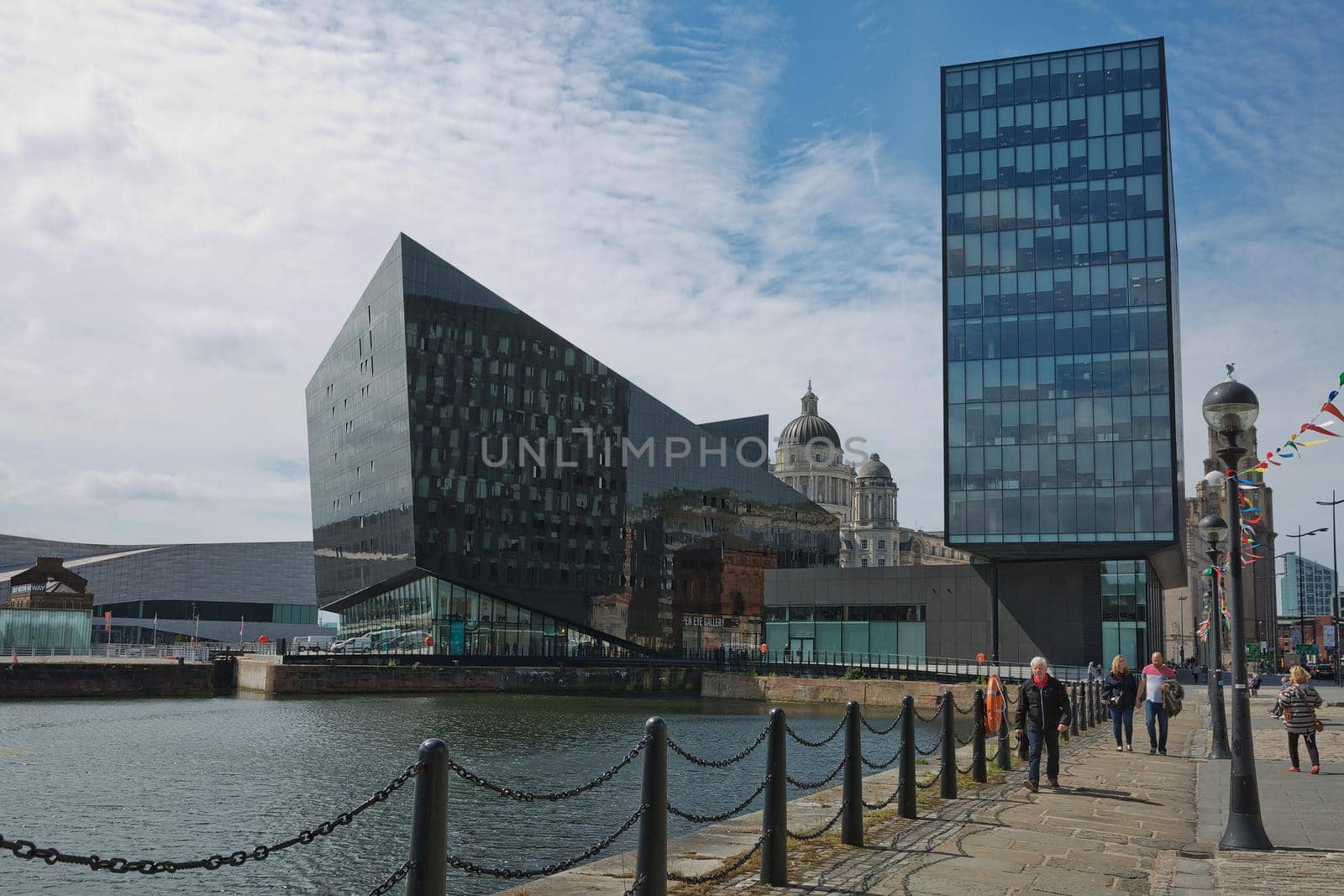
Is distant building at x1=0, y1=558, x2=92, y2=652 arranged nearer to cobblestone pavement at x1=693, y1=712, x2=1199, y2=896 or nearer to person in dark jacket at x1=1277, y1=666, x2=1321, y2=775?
cobblestone pavement at x1=693, y1=712, x2=1199, y2=896

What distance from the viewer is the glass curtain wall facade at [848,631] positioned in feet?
245

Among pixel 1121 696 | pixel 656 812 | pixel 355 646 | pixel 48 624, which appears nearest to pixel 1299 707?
pixel 1121 696

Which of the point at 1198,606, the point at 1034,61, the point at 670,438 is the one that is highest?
the point at 1034,61

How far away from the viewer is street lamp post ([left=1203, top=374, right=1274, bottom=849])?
11938 millimetres

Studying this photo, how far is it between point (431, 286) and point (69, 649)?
124 feet

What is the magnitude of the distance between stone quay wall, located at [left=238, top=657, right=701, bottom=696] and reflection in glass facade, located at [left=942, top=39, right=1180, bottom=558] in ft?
65.2

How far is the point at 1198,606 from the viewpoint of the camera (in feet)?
459

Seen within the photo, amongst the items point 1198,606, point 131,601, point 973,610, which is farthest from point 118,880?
point 1198,606

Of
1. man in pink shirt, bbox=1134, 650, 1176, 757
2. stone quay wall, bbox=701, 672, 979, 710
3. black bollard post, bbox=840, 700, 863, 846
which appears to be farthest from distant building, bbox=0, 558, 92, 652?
black bollard post, bbox=840, 700, 863, 846

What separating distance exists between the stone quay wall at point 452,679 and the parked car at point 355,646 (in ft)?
42.7

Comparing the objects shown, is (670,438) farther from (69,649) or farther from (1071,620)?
(69,649)

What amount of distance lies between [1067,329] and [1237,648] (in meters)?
55.8

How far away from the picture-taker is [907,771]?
14.1 metres

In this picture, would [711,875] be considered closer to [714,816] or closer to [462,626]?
[714,816]
